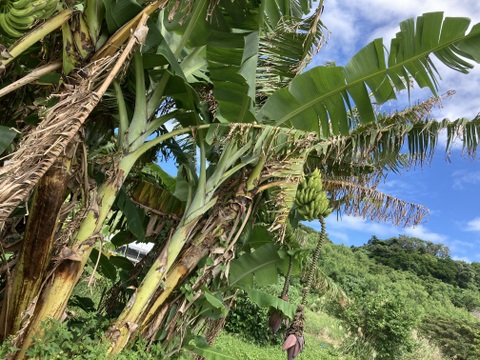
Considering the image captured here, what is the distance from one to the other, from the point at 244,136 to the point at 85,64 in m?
1.05

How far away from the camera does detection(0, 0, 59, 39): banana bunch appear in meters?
1.99

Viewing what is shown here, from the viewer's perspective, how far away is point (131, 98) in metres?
3.14

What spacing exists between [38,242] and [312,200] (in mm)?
1875

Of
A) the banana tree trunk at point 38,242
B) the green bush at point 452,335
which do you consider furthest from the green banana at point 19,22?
the green bush at point 452,335

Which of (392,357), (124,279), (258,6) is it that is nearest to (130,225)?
(124,279)

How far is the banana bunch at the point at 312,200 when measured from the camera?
9.75 feet

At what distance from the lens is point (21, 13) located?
6.60 feet

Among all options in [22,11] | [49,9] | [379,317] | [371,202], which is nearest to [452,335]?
[379,317]

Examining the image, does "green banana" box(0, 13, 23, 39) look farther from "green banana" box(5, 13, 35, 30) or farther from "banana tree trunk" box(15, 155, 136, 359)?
"banana tree trunk" box(15, 155, 136, 359)

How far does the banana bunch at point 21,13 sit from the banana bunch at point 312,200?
1.95m

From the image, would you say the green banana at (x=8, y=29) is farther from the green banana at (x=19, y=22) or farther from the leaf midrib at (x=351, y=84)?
the leaf midrib at (x=351, y=84)

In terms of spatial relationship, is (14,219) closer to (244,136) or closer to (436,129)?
(244,136)

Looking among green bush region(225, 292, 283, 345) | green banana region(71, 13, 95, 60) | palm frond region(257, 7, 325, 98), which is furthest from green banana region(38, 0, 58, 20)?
green bush region(225, 292, 283, 345)

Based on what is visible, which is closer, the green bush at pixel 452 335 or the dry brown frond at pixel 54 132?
the dry brown frond at pixel 54 132
